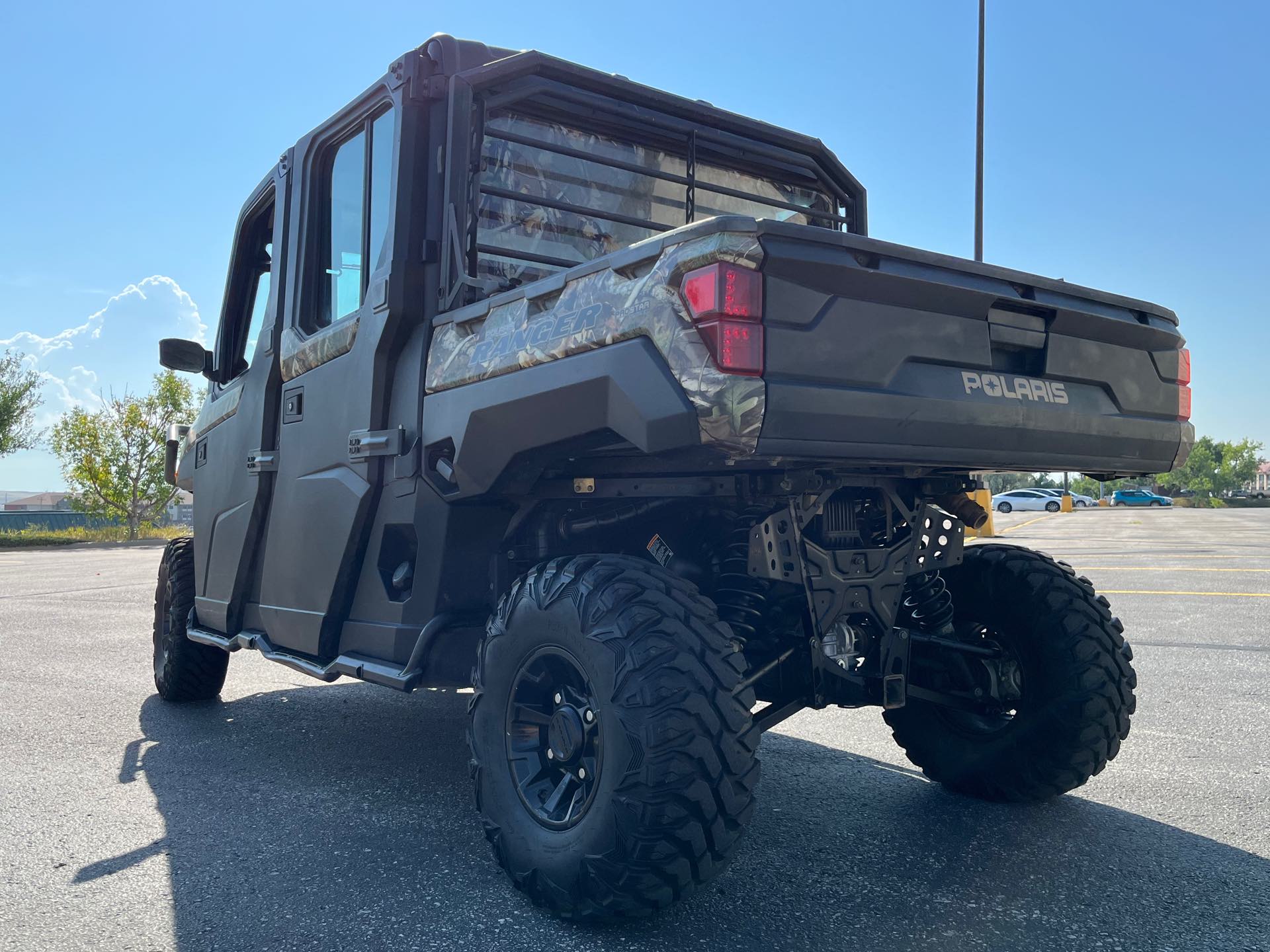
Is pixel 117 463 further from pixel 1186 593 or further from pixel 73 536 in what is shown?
pixel 1186 593

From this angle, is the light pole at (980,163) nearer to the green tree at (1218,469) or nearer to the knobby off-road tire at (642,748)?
the knobby off-road tire at (642,748)

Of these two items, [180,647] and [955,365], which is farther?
[180,647]

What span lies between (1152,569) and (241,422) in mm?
13058

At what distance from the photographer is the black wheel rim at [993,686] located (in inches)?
145

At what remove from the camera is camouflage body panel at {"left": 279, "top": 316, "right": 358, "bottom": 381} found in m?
3.87

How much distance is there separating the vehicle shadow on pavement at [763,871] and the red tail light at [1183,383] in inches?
55.6

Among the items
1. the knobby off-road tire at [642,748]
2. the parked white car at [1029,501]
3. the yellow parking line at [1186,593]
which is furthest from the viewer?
the parked white car at [1029,501]

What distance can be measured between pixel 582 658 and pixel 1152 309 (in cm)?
220

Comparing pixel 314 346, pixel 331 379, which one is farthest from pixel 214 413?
pixel 331 379

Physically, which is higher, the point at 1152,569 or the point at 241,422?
the point at 241,422

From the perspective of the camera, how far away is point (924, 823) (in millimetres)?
3545

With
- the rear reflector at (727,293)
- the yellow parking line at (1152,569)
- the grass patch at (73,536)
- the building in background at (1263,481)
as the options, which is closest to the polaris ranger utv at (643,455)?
the rear reflector at (727,293)

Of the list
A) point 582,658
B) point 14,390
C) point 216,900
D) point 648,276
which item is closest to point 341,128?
point 648,276

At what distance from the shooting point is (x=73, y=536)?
32.3 metres
